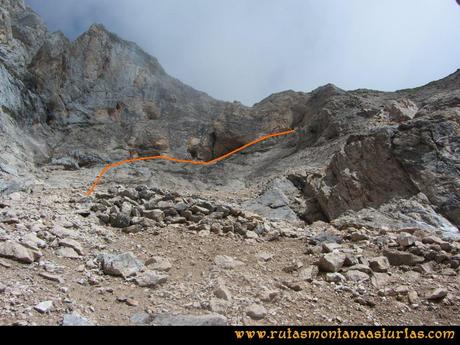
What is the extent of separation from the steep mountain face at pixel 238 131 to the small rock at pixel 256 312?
5269 mm

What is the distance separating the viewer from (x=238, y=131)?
24.1 metres

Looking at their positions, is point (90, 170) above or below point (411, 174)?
above

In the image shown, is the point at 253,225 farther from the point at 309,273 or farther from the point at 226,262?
the point at 309,273

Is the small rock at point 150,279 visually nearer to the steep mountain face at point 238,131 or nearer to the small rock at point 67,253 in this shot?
the small rock at point 67,253

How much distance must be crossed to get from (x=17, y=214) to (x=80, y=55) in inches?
977

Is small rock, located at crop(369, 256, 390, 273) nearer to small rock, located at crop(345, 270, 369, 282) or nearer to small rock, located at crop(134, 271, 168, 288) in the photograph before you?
small rock, located at crop(345, 270, 369, 282)

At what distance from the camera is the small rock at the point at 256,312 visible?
520 cm

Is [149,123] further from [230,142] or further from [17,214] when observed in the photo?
[17,214]

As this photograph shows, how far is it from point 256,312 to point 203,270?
1877 mm

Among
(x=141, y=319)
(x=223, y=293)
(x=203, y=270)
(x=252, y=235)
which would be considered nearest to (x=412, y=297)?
(x=223, y=293)

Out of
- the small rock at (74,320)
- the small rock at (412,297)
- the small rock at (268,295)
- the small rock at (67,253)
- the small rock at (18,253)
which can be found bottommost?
the small rock at (412,297)

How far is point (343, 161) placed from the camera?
12.2m

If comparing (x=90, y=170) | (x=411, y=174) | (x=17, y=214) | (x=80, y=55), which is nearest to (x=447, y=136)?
(x=411, y=174)

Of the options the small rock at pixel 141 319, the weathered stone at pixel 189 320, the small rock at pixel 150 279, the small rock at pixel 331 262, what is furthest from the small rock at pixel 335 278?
the small rock at pixel 141 319
